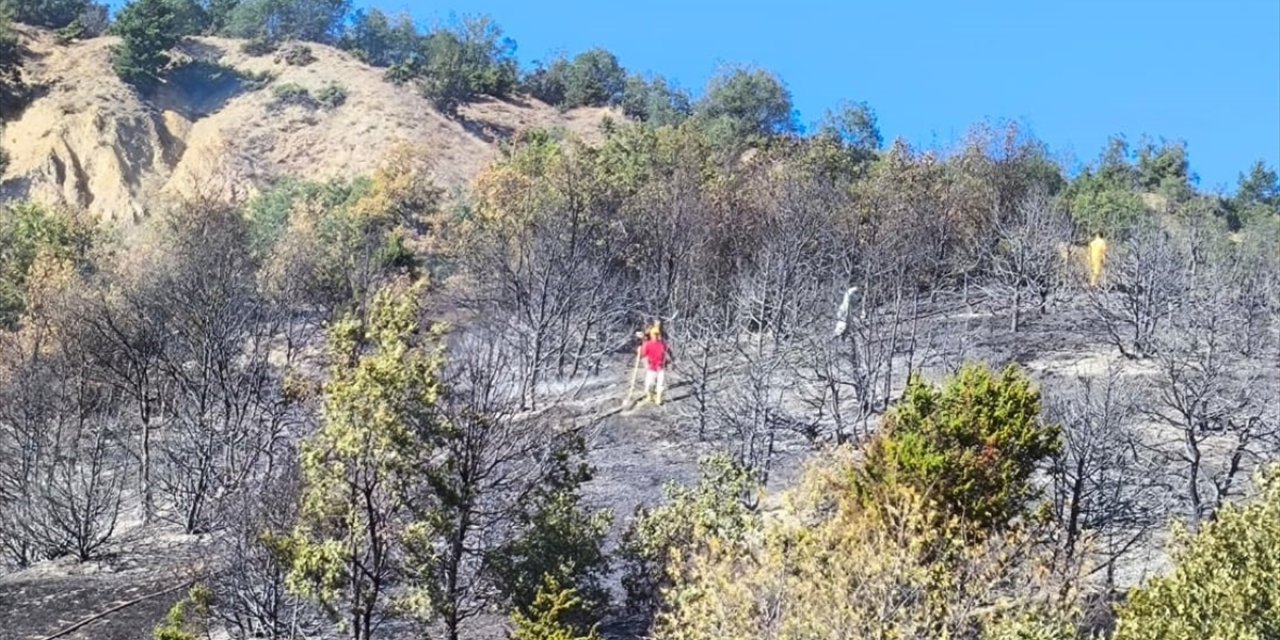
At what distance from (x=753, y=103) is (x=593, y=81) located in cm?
1726

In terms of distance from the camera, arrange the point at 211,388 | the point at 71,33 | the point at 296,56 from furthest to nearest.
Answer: the point at 296,56 → the point at 71,33 → the point at 211,388

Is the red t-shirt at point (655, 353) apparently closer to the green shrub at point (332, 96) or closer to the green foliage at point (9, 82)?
the green shrub at point (332, 96)

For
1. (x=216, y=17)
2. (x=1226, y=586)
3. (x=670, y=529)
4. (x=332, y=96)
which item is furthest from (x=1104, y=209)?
(x=216, y=17)

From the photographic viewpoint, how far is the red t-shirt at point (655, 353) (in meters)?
33.0

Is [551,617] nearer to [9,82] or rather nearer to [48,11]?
[9,82]

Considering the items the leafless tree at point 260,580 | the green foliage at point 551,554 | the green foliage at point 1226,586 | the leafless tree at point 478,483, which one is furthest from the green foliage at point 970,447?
the leafless tree at point 260,580

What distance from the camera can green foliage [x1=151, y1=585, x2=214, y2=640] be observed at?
62.3ft

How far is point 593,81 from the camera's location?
90.0 metres

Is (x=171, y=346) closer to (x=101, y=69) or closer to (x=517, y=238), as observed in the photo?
(x=517, y=238)

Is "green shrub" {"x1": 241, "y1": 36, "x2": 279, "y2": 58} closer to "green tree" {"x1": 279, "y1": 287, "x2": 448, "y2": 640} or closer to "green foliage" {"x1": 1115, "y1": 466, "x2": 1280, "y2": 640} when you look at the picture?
"green tree" {"x1": 279, "y1": 287, "x2": 448, "y2": 640}

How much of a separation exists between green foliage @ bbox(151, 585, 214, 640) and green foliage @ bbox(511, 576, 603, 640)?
4.31 m

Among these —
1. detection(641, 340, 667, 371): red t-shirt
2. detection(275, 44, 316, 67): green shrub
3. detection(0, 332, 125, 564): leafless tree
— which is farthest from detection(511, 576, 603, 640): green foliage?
detection(275, 44, 316, 67): green shrub

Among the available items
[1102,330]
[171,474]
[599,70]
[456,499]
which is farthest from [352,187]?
[456,499]

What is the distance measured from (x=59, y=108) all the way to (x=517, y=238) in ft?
118
